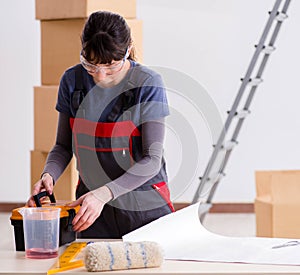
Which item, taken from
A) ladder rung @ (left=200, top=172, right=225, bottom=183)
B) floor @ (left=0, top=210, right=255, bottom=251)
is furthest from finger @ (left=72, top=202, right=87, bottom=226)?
floor @ (left=0, top=210, right=255, bottom=251)

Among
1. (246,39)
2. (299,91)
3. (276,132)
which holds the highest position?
(246,39)

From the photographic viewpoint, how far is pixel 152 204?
79.7 inches

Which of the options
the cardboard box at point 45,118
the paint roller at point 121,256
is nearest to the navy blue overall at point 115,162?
the paint roller at point 121,256

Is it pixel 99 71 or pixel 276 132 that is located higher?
pixel 99 71

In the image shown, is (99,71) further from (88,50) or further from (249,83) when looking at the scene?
(249,83)

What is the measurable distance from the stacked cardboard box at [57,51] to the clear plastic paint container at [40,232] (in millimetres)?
1814

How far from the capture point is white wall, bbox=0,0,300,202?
5051mm

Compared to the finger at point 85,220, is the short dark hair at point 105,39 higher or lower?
higher

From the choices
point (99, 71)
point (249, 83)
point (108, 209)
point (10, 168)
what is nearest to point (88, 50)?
point (99, 71)

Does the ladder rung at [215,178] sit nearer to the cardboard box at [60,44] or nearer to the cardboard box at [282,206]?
the cardboard box at [282,206]

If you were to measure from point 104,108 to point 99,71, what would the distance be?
0.51 feet

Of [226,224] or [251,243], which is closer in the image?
[251,243]

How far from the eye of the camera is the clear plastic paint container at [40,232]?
1.65m

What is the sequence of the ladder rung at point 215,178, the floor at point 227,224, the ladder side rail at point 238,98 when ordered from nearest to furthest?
the ladder side rail at point 238,98 → the ladder rung at point 215,178 → the floor at point 227,224
